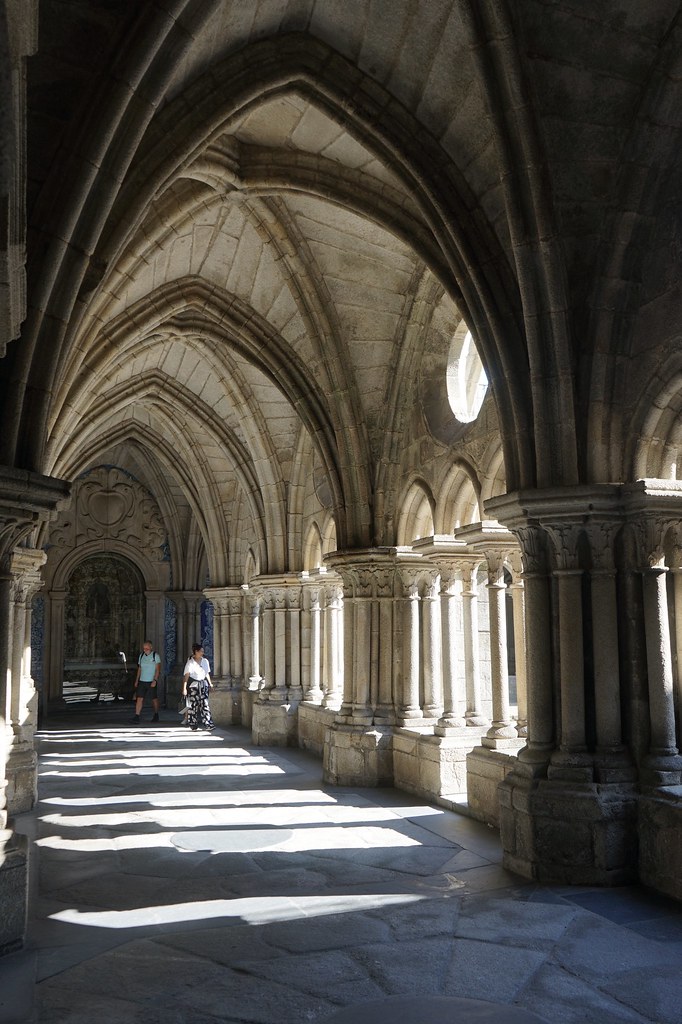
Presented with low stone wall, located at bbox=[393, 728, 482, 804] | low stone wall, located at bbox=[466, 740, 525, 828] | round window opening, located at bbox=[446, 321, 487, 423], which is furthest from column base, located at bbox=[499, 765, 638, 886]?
round window opening, located at bbox=[446, 321, 487, 423]

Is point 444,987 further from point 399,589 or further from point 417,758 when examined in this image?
point 399,589

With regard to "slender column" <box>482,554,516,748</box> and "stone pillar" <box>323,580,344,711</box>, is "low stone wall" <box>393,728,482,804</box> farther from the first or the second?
"stone pillar" <box>323,580,344,711</box>

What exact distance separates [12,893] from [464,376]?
546 centimetres

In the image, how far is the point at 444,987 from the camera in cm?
322

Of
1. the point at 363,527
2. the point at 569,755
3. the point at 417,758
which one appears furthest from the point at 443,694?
the point at 569,755

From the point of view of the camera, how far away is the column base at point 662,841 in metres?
4.30

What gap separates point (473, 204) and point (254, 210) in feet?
8.20

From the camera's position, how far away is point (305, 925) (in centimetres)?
394

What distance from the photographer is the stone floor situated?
3139mm

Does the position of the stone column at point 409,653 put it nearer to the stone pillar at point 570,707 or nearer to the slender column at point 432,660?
the slender column at point 432,660

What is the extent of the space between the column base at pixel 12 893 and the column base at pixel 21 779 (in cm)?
303

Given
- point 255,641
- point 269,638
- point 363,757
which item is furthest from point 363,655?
point 255,641

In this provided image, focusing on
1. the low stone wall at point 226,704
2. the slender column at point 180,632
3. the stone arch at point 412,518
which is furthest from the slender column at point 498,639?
the slender column at point 180,632

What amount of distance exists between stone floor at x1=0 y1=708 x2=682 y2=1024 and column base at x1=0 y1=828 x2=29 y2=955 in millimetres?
75
